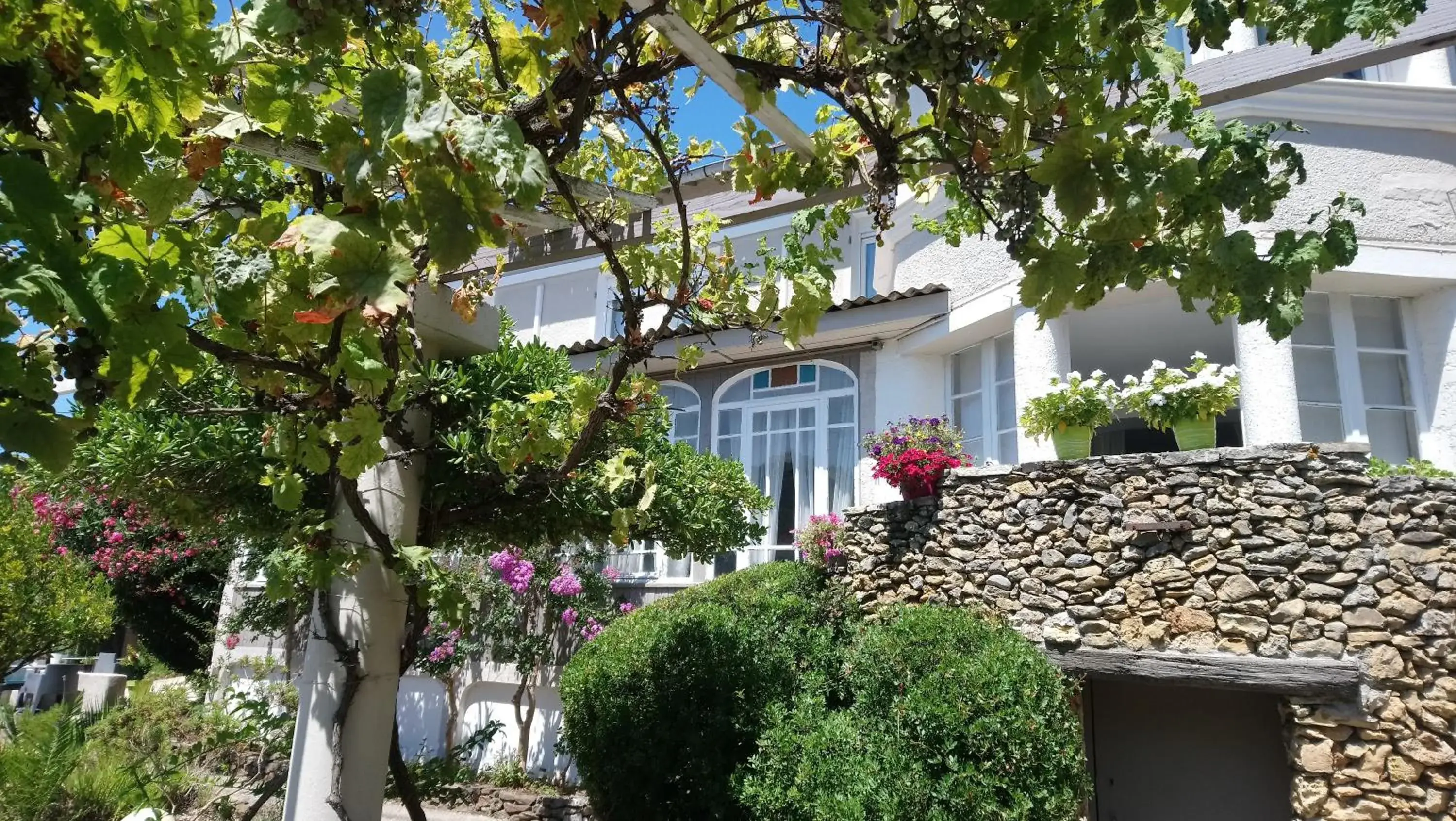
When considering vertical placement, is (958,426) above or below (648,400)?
above

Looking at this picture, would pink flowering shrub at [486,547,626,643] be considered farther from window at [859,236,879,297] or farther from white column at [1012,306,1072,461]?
window at [859,236,879,297]

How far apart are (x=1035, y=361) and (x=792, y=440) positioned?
323cm

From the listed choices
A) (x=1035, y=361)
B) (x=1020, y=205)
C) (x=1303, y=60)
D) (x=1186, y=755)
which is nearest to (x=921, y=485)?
(x=1035, y=361)

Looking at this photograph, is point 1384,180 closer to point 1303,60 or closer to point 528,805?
point 1303,60

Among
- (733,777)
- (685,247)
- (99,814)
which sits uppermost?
(685,247)

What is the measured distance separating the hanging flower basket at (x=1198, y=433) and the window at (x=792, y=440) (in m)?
3.79

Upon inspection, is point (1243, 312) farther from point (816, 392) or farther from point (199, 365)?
point (816, 392)

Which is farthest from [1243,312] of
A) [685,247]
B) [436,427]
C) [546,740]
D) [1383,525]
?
[546,740]

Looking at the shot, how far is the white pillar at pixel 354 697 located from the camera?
3516 millimetres

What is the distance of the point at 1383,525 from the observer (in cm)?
616

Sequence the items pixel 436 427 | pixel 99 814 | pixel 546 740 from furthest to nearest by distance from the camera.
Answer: pixel 546 740 < pixel 99 814 < pixel 436 427

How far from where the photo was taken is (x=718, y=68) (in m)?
2.81

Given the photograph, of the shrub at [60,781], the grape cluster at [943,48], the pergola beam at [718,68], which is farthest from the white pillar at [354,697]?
the shrub at [60,781]

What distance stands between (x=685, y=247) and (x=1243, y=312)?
193cm
